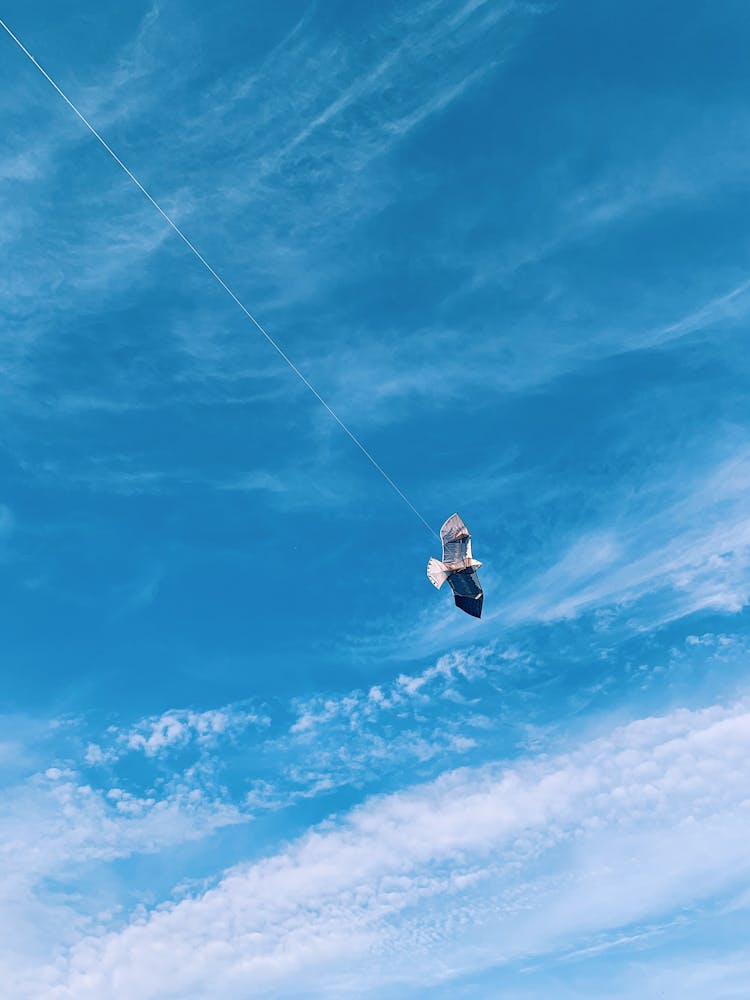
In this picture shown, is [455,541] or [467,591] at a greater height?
[455,541]

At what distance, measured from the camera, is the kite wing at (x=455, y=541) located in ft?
303

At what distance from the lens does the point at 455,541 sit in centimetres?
9256

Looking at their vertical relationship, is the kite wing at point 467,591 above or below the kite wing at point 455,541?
below

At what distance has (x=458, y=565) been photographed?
9219 cm

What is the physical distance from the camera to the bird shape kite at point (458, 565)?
9225 cm

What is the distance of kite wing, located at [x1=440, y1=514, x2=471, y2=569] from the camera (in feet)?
303

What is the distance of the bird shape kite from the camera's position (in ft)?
303

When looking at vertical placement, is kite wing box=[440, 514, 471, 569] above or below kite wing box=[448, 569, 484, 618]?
above

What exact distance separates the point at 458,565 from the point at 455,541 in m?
1.62

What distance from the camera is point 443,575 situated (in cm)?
9262
